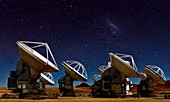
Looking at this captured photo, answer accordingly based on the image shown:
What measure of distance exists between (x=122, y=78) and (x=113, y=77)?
77.5 inches

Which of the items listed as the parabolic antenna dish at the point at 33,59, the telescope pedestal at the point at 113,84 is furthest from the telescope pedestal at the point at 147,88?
the parabolic antenna dish at the point at 33,59

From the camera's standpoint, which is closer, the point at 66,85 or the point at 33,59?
the point at 33,59

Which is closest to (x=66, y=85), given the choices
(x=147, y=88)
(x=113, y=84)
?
(x=113, y=84)

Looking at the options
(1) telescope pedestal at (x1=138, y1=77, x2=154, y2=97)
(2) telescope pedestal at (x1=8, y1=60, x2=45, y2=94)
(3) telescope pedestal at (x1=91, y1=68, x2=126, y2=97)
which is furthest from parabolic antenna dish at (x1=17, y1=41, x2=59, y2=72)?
(1) telescope pedestal at (x1=138, y1=77, x2=154, y2=97)

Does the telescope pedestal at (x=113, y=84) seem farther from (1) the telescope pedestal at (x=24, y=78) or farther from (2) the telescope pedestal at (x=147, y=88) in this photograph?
(1) the telescope pedestal at (x=24, y=78)

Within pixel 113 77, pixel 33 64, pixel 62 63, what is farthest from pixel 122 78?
pixel 33 64

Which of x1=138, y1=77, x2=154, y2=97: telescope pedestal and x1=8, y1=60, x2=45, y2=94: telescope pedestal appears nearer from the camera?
x1=8, y1=60, x2=45, y2=94: telescope pedestal

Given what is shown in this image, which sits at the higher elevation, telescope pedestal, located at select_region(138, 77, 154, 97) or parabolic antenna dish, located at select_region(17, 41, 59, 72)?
parabolic antenna dish, located at select_region(17, 41, 59, 72)

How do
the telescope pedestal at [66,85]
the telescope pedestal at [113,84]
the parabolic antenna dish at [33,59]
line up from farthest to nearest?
the telescope pedestal at [66,85]
the telescope pedestal at [113,84]
the parabolic antenna dish at [33,59]

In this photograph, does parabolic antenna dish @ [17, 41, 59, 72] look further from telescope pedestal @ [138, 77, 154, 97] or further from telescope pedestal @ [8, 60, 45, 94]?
telescope pedestal @ [138, 77, 154, 97]

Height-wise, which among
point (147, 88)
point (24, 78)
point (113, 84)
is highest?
point (24, 78)

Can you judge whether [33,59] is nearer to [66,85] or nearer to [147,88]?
[66,85]

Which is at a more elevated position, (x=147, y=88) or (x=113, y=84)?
(x=113, y=84)

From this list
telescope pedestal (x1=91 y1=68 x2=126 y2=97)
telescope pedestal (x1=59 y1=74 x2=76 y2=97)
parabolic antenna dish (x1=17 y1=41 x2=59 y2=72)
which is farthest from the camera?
telescope pedestal (x1=59 y1=74 x2=76 y2=97)
